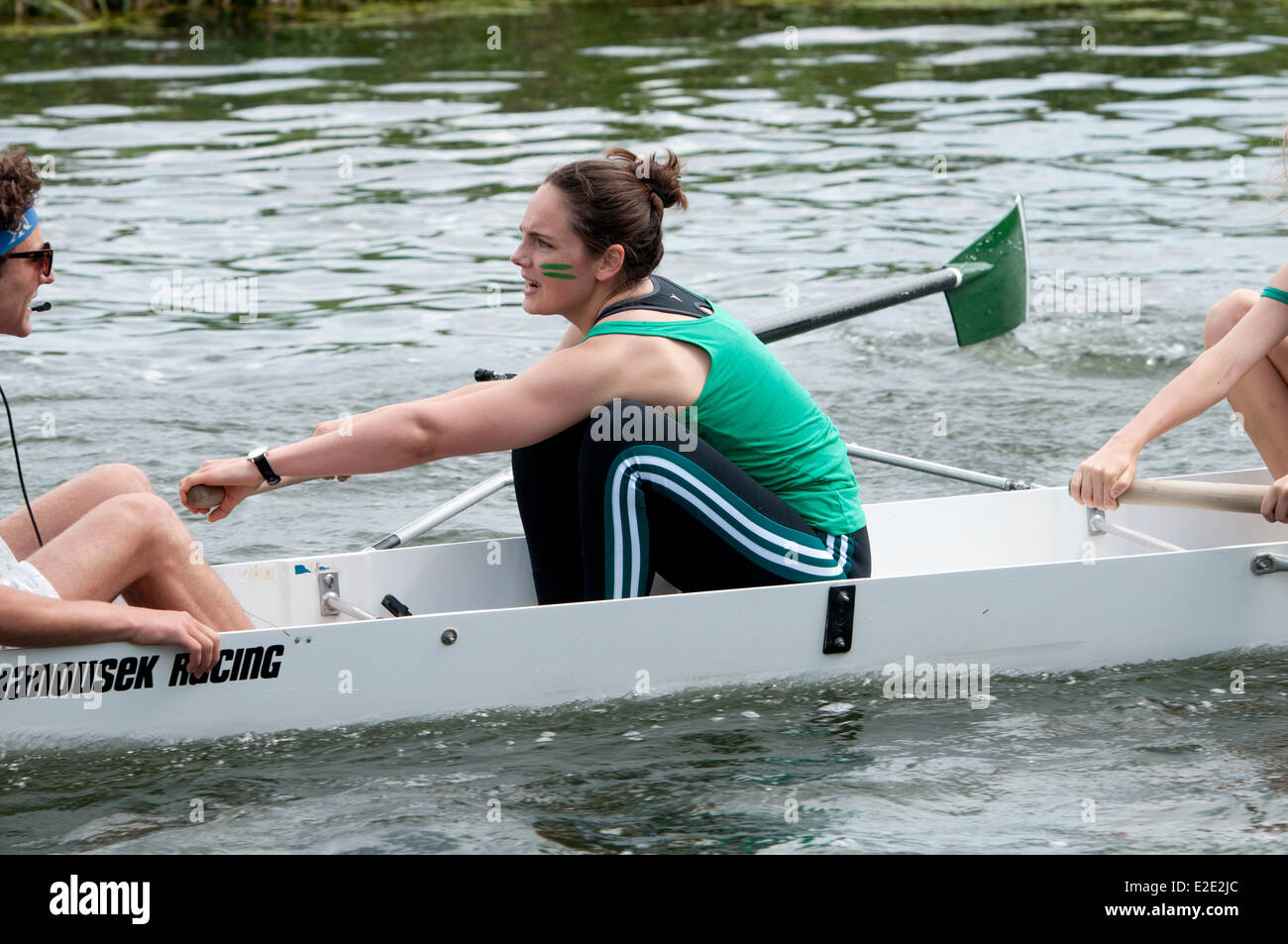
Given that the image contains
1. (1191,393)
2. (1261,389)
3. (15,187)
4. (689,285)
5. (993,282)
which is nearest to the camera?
(15,187)

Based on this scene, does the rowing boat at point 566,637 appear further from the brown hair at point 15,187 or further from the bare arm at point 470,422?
the brown hair at point 15,187

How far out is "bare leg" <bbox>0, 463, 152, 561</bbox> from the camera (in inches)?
161

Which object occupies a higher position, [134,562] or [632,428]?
[632,428]

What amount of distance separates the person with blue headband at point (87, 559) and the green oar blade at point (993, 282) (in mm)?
3910

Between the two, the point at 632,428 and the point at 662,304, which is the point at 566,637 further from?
the point at 662,304

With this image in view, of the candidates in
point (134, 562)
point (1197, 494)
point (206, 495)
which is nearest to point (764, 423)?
point (1197, 494)

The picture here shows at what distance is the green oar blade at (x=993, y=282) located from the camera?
6.96m

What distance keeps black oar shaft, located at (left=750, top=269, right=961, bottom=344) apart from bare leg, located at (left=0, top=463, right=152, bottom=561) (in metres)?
2.20

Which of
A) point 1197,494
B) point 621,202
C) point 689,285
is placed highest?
point 621,202

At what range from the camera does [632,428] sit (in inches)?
154

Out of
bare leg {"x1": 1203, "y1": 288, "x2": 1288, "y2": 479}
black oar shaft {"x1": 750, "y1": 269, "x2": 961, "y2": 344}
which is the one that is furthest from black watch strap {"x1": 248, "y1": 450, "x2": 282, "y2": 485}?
bare leg {"x1": 1203, "y1": 288, "x2": 1288, "y2": 479}

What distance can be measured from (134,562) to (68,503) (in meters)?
0.37

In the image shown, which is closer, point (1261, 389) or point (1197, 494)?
point (1197, 494)
